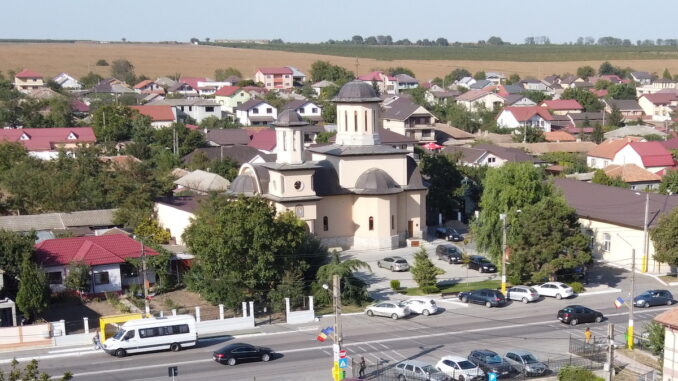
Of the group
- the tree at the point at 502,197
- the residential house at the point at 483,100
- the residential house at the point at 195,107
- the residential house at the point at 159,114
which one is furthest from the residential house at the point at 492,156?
the residential house at the point at 483,100

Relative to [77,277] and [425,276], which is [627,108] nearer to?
[425,276]

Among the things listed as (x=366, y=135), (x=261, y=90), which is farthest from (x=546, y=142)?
(x=261, y=90)

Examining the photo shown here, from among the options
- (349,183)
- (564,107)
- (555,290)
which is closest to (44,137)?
(349,183)

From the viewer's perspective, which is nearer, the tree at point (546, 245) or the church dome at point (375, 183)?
the tree at point (546, 245)

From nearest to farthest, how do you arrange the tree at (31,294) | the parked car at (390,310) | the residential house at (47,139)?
the tree at (31,294), the parked car at (390,310), the residential house at (47,139)

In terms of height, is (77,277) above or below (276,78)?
below

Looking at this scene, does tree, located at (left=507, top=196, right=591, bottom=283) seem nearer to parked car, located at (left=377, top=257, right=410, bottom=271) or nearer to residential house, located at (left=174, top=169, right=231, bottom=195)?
parked car, located at (left=377, top=257, right=410, bottom=271)

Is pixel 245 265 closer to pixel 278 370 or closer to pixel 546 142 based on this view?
pixel 278 370

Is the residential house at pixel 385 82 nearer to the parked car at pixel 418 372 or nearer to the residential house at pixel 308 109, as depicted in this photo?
the residential house at pixel 308 109
